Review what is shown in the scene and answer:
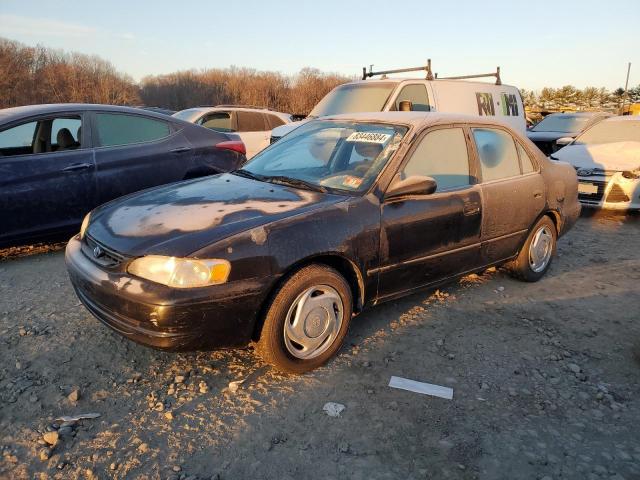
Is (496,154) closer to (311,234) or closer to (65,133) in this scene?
(311,234)

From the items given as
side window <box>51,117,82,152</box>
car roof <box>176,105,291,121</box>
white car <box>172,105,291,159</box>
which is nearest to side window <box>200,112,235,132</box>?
white car <box>172,105,291,159</box>

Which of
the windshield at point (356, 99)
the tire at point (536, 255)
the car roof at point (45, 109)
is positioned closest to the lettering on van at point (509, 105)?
the windshield at point (356, 99)

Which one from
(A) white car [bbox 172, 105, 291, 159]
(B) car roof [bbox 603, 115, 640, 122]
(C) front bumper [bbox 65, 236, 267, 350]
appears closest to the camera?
(C) front bumper [bbox 65, 236, 267, 350]

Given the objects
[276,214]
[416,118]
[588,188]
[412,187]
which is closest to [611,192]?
[588,188]

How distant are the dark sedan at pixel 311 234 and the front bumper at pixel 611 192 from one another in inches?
139

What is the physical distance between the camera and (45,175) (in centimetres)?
459

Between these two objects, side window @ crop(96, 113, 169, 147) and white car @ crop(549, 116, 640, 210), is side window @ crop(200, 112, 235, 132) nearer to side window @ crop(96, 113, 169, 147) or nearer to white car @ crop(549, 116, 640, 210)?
side window @ crop(96, 113, 169, 147)

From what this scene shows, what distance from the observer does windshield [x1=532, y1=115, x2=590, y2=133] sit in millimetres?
12664

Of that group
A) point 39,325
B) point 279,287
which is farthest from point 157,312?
point 39,325

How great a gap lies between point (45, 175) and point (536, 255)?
4.74 meters

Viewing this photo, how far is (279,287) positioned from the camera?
2.72 meters

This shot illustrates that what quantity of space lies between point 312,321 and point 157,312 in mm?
909

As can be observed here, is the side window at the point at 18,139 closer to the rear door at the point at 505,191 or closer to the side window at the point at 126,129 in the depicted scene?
the side window at the point at 126,129

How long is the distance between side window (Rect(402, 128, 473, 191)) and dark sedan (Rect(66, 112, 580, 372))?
0.01 meters
